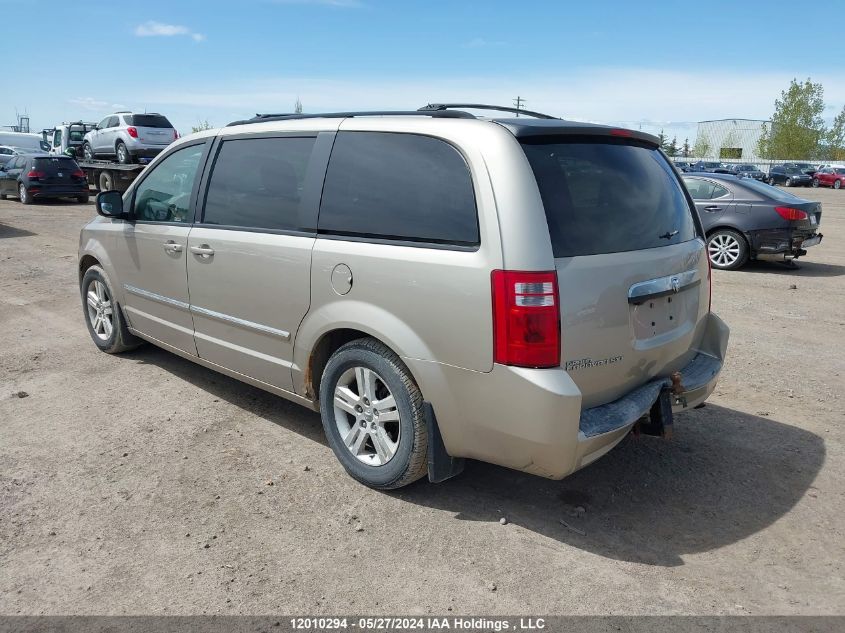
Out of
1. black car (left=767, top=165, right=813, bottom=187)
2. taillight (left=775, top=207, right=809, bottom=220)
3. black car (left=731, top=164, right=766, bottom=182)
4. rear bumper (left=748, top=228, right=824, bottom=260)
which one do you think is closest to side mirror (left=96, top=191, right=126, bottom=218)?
rear bumper (left=748, top=228, right=824, bottom=260)

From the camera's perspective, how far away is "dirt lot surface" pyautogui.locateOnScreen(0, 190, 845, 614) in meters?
2.74

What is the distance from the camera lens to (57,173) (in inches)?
790

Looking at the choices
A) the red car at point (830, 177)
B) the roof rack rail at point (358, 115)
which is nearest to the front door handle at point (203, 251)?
the roof rack rail at point (358, 115)

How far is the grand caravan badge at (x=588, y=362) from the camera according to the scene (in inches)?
114

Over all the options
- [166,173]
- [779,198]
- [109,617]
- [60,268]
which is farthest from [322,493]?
[779,198]

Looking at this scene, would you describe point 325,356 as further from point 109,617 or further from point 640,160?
point 640,160

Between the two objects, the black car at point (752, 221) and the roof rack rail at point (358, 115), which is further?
the black car at point (752, 221)

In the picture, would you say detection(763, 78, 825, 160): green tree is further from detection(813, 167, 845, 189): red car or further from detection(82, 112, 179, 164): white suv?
detection(82, 112, 179, 164): white suv

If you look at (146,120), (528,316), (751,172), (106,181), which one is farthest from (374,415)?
(751,172)

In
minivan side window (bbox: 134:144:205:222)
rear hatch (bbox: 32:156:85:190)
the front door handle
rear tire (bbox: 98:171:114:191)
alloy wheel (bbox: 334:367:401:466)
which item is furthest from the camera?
rear tire (bbox: 98:171:114:191)

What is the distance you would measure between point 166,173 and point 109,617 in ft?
10.7

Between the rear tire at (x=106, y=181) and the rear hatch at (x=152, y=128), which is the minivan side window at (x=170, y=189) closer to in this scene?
the rear hatch at (x=152, y=128)

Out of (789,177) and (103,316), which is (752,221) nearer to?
(103,316)

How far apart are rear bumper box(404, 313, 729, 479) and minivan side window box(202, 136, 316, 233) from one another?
129cm
